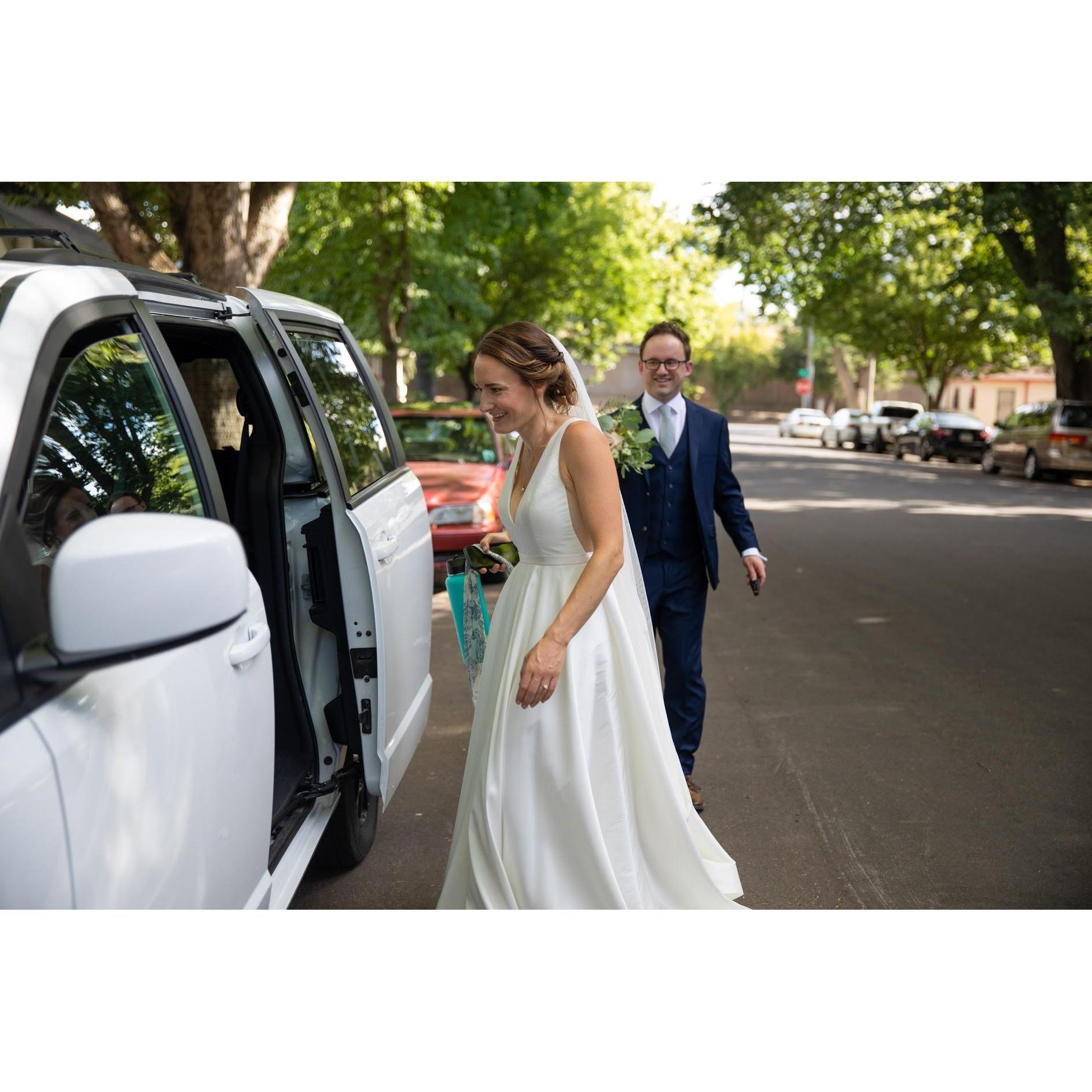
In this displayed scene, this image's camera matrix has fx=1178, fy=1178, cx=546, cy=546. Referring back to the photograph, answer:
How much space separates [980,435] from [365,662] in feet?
107

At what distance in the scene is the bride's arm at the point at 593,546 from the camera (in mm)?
3260

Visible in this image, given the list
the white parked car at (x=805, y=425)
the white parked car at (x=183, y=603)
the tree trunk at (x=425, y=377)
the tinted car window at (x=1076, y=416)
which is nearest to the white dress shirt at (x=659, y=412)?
the white parked car at (x=183, y=603)

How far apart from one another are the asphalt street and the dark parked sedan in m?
21.5

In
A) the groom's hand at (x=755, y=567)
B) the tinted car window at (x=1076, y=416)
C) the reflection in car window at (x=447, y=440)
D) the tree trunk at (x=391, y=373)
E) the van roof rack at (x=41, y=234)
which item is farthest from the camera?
the tinted car window at (x=1076, y=416)

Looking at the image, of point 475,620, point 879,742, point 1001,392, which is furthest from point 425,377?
point 1001,392

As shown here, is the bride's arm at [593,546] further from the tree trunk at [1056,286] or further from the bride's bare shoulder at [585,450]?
the tree trunk at [1056,286]

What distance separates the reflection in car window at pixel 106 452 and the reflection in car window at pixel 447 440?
9.30m

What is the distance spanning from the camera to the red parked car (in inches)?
427

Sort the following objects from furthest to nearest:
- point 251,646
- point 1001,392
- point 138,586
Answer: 1. point 1001,392
2. point 251,646
3. point 138,586

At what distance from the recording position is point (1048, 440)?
83.8ft

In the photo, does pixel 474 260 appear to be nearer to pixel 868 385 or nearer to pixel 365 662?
pixel 365 662

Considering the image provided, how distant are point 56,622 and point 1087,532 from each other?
623 inches

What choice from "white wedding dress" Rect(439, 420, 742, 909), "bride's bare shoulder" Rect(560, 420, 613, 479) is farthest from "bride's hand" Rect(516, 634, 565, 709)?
"bride's bare shoulder" Rect(560, 420, 613, 479)

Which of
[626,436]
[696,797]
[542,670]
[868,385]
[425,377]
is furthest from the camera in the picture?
[868,385]
